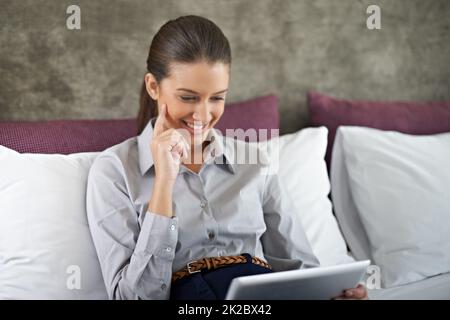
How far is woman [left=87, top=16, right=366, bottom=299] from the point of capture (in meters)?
1.44

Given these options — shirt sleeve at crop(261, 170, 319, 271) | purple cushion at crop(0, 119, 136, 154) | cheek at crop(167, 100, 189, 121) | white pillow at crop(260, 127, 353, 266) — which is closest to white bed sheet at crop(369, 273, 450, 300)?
white pillow at crop(260, 127, 353, 266)

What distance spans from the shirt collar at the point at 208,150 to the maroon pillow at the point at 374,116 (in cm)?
65

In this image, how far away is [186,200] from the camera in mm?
1583

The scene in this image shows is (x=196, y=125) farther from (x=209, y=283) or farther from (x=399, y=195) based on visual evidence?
(x=399, y=195)

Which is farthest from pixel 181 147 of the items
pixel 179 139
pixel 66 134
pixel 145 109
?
pixel 66 134

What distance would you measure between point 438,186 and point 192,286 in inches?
39.4

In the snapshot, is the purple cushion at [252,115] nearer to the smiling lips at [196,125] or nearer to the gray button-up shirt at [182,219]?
the gray button-up shirt at [182,219]

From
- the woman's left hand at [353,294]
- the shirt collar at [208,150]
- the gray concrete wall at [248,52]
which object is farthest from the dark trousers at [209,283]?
the gray concrete wall at [248,52]

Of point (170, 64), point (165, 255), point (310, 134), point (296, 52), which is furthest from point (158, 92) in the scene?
point (296, 52)

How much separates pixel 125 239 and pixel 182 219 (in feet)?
0.51

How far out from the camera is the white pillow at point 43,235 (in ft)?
4.99

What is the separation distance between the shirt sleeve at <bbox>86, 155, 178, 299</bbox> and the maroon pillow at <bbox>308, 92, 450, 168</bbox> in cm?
96

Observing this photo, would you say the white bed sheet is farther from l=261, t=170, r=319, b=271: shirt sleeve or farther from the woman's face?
the woman's face

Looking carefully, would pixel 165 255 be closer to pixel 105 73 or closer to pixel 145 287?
pixel 145 287
